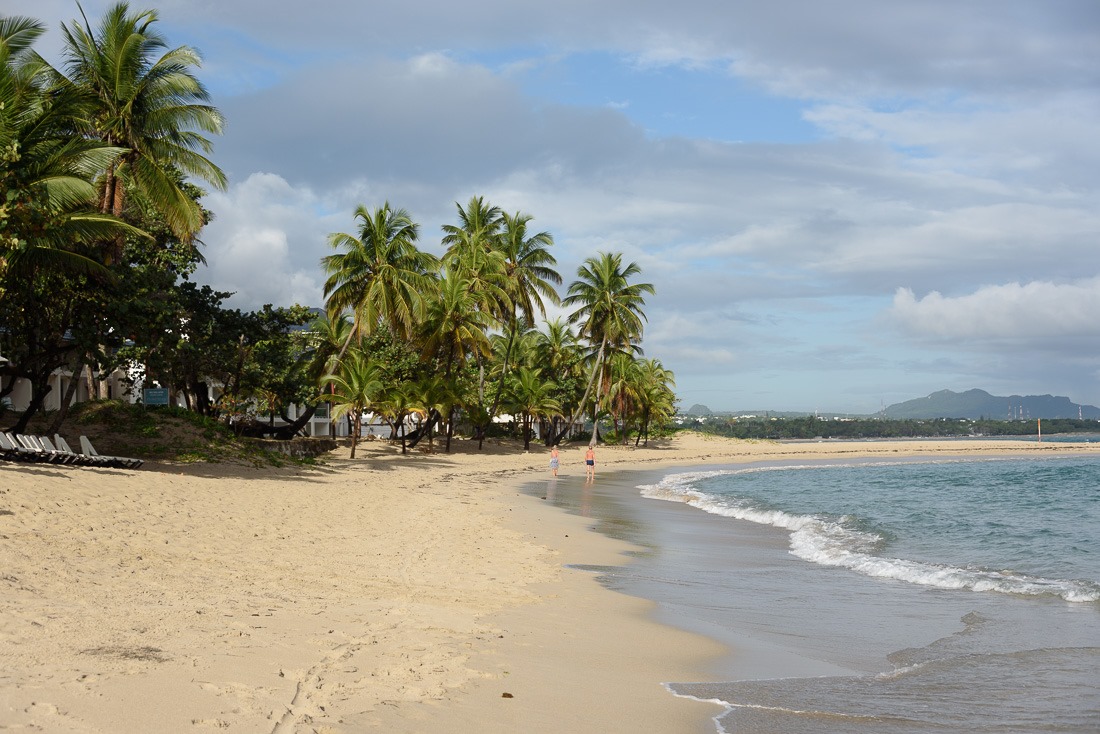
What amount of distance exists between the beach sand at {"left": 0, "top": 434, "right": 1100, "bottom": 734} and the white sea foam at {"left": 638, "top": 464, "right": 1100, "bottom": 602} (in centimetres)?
330

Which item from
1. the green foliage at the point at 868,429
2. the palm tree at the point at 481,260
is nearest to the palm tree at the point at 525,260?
the palm tree at the point at 481,260

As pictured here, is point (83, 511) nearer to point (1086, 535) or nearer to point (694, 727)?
point (694, 727)

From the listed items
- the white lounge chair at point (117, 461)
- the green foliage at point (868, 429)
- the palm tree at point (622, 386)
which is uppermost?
the palm tree at point (622, 386)

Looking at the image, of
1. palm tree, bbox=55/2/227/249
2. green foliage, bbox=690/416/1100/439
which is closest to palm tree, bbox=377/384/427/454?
palm tree, bbox=55/2/227/249

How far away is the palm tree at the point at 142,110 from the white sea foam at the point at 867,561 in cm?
1474

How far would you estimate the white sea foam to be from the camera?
989cm

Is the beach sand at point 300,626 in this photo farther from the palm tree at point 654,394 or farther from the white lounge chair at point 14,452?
the palm tree at point 654,394

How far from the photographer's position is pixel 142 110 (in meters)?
20.3

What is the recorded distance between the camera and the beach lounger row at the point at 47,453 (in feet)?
49.5

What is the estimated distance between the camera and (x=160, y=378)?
78.6ft

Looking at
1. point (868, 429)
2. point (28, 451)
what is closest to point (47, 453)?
point (28, 451)

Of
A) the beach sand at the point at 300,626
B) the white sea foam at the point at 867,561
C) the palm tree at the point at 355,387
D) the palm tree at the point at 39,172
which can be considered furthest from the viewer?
the palm tree at the point at 355,387

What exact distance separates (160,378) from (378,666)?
21.3m

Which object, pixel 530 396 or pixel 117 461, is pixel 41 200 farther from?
pixel 530 396
